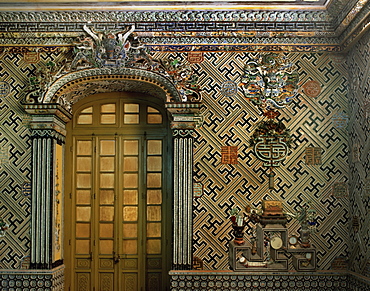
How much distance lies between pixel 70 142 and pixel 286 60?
347 centimetres

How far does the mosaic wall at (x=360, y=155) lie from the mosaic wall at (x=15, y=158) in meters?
4.23

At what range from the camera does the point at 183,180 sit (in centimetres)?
559

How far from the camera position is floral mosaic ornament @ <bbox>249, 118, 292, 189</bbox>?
5.69m

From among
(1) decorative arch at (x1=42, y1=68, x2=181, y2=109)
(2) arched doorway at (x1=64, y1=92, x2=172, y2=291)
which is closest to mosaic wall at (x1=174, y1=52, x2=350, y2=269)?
(1) decorative arch at (x1=42, y1=68, x2=181, y2=109)

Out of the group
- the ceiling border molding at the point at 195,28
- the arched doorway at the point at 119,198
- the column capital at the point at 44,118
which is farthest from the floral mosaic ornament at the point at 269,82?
the column capital at the point at 44,118

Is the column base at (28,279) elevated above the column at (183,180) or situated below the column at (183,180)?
below

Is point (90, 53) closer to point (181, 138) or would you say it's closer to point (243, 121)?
point (181, 138)

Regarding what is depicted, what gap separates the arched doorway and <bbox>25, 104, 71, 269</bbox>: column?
474 mm

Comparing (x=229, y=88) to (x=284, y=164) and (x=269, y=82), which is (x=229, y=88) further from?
(x=284, y=164)

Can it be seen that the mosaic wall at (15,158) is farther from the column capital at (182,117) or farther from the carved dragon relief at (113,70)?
the column capital at (182,117)

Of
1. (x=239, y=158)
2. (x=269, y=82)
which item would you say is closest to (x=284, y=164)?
(x=239, y=158)

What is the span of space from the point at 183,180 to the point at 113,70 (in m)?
1.83

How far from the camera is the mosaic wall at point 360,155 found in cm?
514

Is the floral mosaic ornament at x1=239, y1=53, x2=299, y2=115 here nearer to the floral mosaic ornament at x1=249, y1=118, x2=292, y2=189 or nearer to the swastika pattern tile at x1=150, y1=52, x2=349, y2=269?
the swastika pattern tile at x1=150, y1=52, x2=349, y2=269
